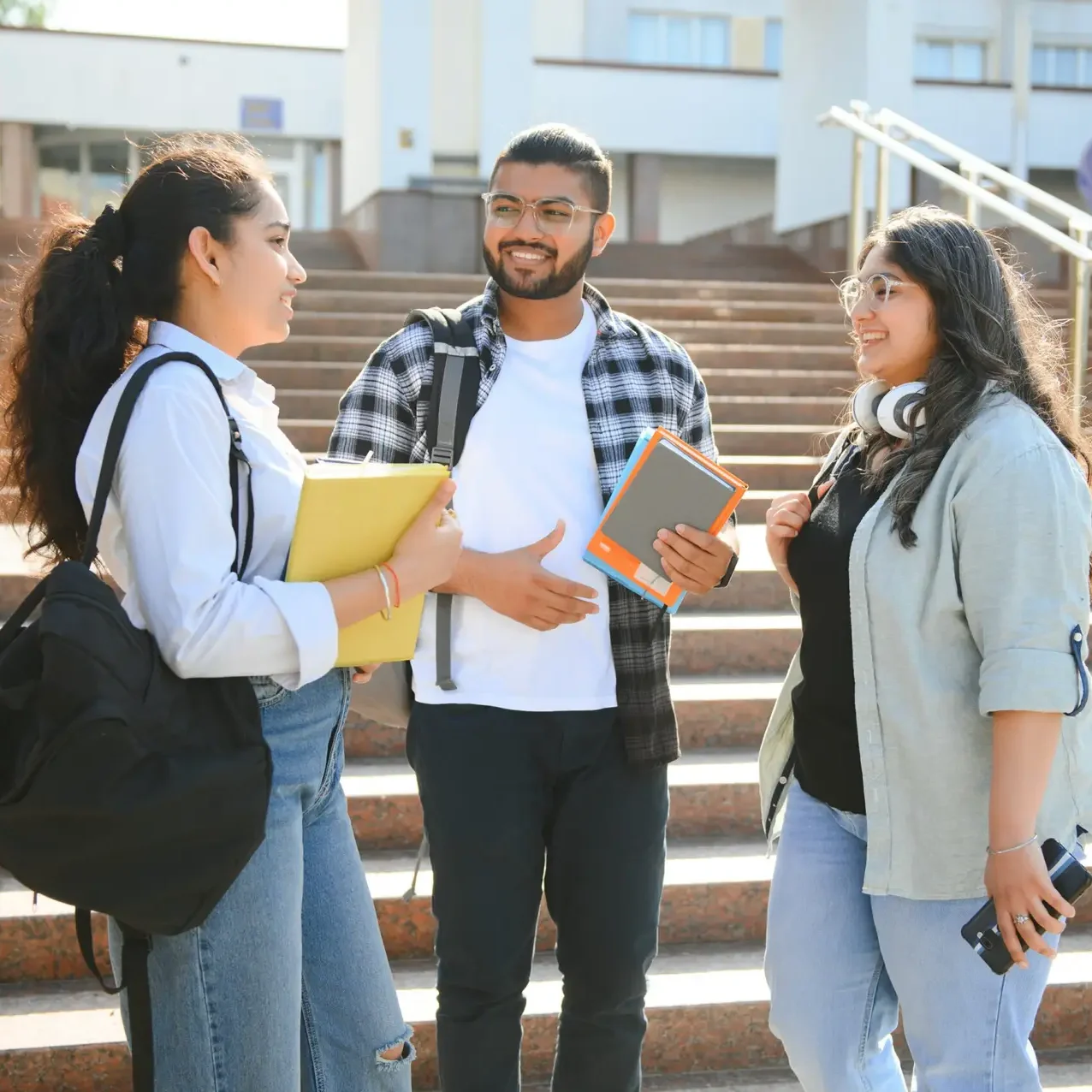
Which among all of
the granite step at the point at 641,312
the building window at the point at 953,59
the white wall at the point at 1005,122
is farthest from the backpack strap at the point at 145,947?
the building window at the point at 953,59

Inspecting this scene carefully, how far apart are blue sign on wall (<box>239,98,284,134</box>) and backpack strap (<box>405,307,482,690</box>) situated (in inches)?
725

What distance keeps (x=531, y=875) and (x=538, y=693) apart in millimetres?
350

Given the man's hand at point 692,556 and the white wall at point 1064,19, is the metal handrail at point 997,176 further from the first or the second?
the white wall at point 1064,19

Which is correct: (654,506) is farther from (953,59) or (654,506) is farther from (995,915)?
(953,59)

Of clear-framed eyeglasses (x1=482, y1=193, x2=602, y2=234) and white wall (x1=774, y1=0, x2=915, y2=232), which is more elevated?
white wall (x1=774, y1=0, x2=915, y2=232)

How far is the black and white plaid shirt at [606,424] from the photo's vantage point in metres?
2.51

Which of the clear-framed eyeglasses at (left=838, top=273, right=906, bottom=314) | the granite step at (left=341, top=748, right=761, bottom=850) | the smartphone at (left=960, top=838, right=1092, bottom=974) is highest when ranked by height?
the clear-framed eyeglasses at (left=838, top=273, right=906, bottom=314)

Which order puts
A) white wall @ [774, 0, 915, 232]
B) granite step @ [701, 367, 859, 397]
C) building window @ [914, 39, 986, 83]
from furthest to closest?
building window @ [914, 39, 986, 83]
white wall @ [774, 0, 915, 232]
granite step @ [701, 367, 859, 397]

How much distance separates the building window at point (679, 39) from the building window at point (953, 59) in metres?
3.26

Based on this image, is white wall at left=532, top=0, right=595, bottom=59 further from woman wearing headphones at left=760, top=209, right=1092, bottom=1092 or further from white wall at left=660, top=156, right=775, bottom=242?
woman wearing headphones at left=760, top=209, right=1092, bottom=1092

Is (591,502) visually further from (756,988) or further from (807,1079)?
(756,988)

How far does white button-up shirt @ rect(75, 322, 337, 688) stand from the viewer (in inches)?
67.3

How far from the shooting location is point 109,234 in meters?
1.88

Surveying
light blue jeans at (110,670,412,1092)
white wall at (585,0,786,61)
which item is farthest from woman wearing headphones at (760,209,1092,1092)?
white wall at (585,0,786,61)
